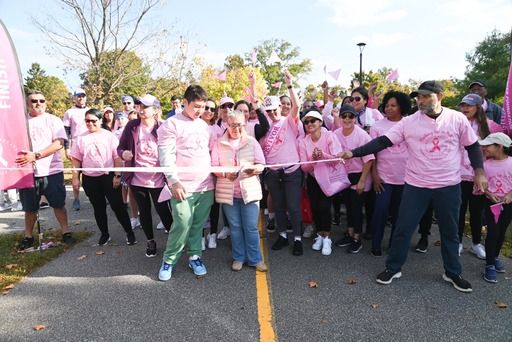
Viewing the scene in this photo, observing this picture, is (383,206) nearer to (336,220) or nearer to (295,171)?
(295,171)

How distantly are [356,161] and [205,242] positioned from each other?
9.03 feet

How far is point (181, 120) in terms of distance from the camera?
3.78 meters

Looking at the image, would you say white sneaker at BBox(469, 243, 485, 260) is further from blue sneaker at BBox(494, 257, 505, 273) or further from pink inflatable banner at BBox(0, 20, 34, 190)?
pink inflatable banner at BBox(0, 20, 34, 190)

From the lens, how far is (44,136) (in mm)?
4852

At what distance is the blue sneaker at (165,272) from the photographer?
152 inches

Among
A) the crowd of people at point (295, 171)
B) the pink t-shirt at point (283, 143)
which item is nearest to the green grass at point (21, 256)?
the crowd of people at point (295, 171)

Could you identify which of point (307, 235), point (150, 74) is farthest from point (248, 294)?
point (150, 74)

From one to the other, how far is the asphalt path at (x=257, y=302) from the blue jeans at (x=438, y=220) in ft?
0.91

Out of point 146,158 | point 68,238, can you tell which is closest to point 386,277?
point 146,158

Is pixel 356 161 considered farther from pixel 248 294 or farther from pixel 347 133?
pixel 248 294

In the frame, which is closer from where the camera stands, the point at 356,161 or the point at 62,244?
the point at 356,161

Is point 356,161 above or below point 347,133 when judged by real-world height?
below

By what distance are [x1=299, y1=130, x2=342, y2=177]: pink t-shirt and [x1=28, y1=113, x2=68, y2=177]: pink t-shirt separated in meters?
3.84

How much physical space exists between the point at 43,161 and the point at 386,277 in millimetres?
5250
